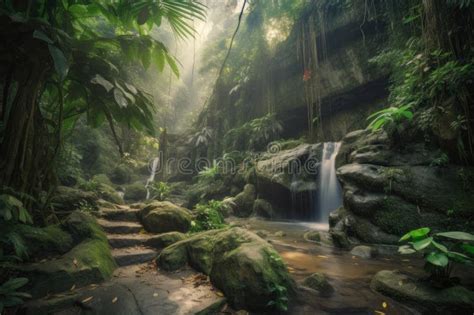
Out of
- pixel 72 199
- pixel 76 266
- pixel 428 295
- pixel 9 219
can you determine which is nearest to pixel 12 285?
pixel 9 219

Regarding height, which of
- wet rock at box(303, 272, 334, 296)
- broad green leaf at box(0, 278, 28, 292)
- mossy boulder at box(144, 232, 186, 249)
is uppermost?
broad green leaf at box(0, 278, 28, 292)

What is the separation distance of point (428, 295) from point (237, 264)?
1.96 metres

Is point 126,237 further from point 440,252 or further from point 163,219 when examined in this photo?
point 440,252

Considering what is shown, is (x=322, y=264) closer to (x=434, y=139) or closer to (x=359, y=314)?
(x=359, y=314)

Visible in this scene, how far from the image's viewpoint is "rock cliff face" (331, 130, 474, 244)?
179 inches

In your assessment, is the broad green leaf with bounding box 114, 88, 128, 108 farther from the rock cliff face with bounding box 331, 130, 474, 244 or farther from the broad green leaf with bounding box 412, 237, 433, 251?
the rock cliff face with bounding box 331, 130, 474, 244

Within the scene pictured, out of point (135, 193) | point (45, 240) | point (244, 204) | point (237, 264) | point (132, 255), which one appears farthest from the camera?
point (135, 193)

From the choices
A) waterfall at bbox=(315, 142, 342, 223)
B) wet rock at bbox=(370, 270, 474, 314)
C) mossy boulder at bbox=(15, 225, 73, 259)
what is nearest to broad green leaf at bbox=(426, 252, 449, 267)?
wet rock at bbox=(370, 270, 474, 314)

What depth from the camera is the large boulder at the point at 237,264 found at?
89.5 inches

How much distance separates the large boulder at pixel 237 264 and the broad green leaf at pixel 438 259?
1393 millimetres

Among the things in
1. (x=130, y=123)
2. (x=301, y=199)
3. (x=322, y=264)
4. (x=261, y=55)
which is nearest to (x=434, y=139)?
(x=322, y=264)

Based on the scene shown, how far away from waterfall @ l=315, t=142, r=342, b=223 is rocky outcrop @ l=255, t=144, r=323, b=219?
0.26 meters

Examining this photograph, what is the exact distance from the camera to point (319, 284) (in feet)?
9.32

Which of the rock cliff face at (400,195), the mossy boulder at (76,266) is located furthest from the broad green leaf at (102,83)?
the rock cliff face at (400,195)
